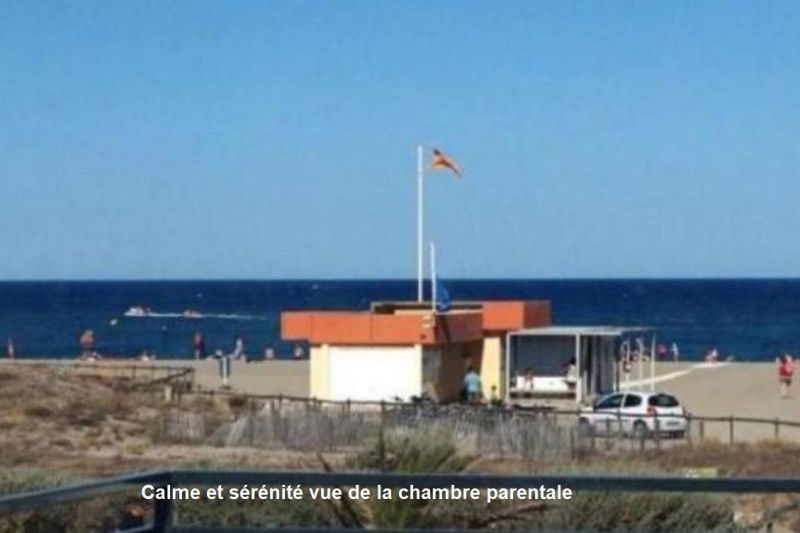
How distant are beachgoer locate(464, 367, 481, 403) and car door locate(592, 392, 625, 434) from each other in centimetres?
292

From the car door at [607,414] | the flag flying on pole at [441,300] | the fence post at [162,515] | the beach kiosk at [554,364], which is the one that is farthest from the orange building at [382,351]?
the fence post at [162,515]

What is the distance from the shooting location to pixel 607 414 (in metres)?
37.5

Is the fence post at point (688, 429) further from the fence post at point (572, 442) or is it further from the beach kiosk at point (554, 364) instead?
the beach kiosk at point (554, 364)

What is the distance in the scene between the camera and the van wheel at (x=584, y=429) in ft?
110

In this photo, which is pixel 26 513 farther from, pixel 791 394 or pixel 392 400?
pixel 791 394

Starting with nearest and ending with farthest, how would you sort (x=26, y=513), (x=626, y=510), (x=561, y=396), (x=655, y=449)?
(x=26, y=513) < (x=626, y=510) < (x=655, y=449) < (x=561, y=396)

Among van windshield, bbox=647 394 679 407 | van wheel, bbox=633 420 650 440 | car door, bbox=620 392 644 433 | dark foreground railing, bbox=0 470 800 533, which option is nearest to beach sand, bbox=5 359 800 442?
van windshield, bbox=647 394 679 407

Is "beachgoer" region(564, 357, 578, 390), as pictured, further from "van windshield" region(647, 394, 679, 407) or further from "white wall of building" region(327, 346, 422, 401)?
"white wall of building" region(327, 346, 422, 401)

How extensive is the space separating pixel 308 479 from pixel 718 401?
1993 inches

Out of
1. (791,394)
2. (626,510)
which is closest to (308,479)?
(626,510)

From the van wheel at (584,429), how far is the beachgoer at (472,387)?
7895 millimetres

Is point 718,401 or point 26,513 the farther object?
point 718,401

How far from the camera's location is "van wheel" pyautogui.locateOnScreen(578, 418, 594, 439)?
33.6m

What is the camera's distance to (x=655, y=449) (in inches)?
1303
